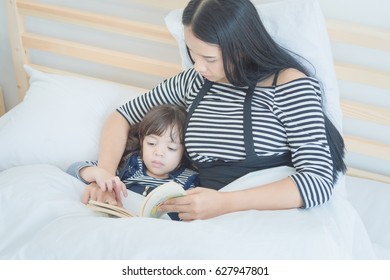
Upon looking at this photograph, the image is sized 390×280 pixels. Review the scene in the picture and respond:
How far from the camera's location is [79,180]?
1.29m

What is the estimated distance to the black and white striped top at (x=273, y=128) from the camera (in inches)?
43.7

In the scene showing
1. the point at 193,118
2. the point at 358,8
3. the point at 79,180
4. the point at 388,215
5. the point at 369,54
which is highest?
the point at 358,8

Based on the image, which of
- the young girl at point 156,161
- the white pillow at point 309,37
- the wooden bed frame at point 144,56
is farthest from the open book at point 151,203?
the wooden bed frame at point 144,56

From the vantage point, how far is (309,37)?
124 centimetres

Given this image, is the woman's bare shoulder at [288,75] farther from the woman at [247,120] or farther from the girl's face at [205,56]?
the girl's face at [205,56]

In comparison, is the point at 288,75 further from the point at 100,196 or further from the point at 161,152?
the point at 100,196

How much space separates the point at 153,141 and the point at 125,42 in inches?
Result: 22.7

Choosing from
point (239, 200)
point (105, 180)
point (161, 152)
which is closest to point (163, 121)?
point (161, 152)

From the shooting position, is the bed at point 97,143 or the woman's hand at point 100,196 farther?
the woman's hand at point 100,196

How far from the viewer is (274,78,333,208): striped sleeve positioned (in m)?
1.10

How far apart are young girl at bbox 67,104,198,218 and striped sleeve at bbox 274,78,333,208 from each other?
282 millimetres

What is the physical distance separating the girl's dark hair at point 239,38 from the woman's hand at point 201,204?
0.28 metres
